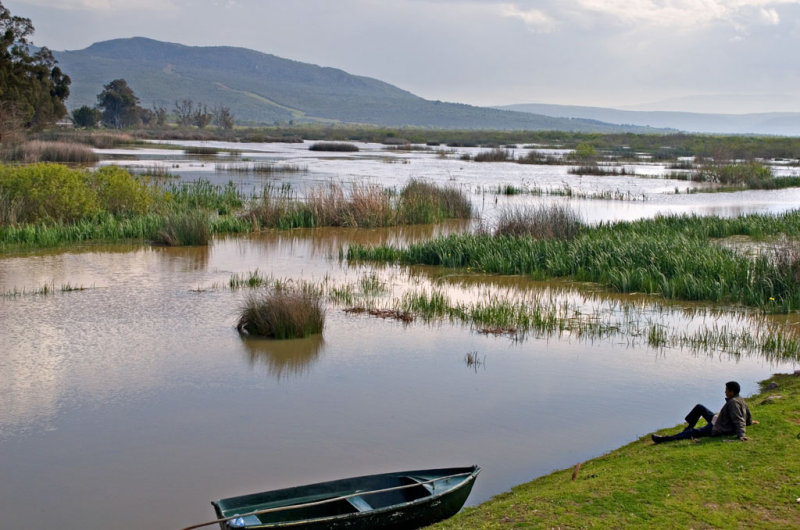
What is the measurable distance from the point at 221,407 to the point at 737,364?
274 inches

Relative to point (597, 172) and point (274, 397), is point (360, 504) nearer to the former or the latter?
point (274, 397)

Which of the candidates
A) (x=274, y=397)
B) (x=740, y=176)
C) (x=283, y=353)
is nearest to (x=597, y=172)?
(x=740, y=176)

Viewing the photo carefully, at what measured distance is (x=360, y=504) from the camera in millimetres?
6426

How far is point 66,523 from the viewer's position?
268 inches

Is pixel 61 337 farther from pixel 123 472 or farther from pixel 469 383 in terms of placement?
pixel 469 383

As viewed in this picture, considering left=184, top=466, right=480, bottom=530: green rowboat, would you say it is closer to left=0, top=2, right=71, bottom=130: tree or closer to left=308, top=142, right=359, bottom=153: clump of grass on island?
left=0, top=2, right=71, bottom=130: tree

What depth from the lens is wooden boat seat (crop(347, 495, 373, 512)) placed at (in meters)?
6.35

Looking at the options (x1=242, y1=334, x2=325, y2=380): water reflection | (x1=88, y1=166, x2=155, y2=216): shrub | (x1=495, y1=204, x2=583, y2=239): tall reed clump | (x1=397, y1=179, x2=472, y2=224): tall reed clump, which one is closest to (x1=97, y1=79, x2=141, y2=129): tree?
(x1=397, y1=179, x2=472, y2=224): tall reed clump

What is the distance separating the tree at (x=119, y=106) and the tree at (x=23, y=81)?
4392cm

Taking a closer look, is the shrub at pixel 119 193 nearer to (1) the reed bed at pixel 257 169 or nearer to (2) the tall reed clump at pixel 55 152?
(2) the tall reed clump at pixel 55 152

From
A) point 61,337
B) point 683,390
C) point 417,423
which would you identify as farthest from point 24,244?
point 683,390

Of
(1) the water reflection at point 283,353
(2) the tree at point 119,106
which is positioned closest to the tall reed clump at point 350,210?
(1) the water reflection at point 283,353

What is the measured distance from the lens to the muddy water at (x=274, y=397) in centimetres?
767

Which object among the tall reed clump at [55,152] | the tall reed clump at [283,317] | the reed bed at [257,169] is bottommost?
the tall reed clump at [283,317]
